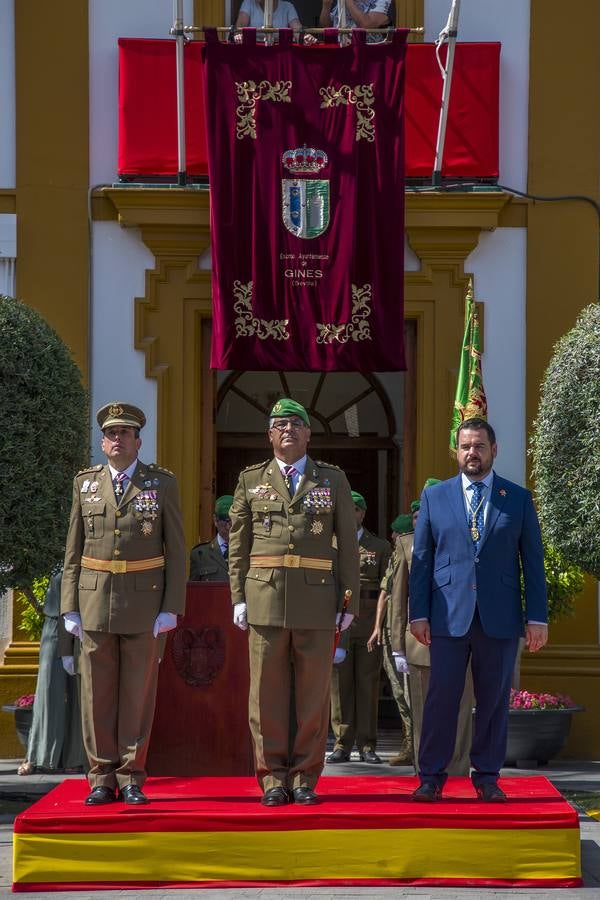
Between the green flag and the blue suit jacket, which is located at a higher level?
the green flag

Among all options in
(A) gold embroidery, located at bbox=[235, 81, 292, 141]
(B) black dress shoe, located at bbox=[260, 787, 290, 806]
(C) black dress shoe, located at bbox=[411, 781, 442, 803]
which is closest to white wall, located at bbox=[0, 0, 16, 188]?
(A) gold embroidery, located at bbox=[235, 81, 292, 141]

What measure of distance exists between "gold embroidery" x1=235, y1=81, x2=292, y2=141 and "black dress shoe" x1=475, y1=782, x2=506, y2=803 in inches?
241

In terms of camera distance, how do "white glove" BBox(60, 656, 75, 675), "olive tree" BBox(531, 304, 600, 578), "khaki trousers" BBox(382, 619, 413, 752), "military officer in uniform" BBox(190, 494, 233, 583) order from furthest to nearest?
"khaki trousers" BBox(382, 619, 413, 752) < "military officer in uniform" BBox(190, 494, 233, 583) < "olive tree" BBox(531, 304, 600, 578) < "white glove" BBox(60, 656, 75, 675)

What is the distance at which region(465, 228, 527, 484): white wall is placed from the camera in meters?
11.8

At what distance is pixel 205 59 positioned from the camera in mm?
11578

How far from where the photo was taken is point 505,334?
11922 millimetres

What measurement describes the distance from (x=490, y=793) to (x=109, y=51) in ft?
23.8

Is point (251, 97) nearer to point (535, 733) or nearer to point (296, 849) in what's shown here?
point (535, 733)

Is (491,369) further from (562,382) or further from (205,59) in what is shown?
(205,59)

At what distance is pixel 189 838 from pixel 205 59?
677 cm

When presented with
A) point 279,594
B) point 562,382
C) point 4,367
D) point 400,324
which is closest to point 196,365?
point 400,324

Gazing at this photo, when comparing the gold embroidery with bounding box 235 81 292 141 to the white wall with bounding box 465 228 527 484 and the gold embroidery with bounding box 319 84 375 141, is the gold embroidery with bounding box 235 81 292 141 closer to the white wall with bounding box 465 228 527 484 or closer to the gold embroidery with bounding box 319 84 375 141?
the gold embroidery with bounding box 319 84 375 141

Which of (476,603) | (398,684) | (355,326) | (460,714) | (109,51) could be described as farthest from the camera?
(109,51)

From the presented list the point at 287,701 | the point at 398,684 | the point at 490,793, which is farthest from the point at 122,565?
the point at 398,684
